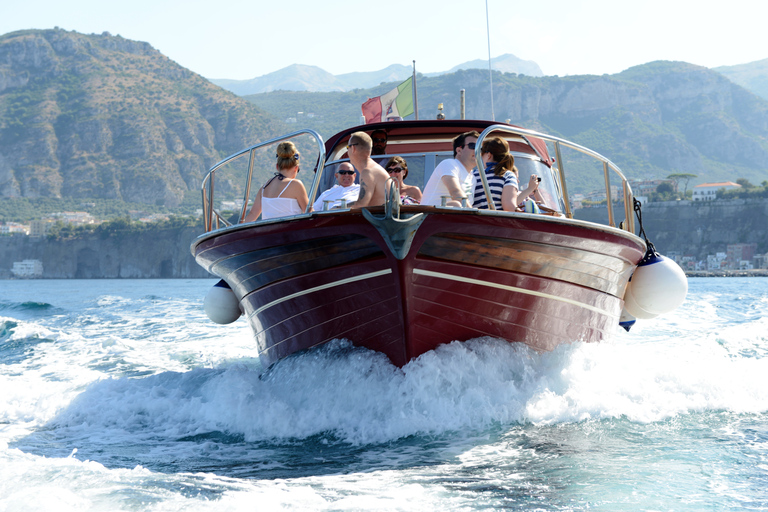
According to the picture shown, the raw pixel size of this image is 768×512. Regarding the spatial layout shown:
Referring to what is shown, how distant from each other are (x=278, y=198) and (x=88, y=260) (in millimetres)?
110323

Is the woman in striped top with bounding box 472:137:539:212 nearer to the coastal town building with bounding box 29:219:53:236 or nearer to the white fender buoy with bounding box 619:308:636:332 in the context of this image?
the white fender buoy with bounding box 619:308:636:332

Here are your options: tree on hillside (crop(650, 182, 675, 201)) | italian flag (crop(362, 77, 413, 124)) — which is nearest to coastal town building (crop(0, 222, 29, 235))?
tree on hillside (crop(650, 182, 675, 201))

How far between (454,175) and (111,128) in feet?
395

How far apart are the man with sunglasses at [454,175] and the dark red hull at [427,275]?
39 cm

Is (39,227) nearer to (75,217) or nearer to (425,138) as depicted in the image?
(75,217)

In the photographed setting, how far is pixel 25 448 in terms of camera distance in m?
4.51

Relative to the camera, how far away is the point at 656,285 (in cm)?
597

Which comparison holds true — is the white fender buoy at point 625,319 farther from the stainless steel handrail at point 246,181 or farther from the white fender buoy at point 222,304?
the white fender buoy at point 222,304

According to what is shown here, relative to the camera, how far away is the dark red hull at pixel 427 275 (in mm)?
4312

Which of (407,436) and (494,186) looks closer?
(407,436)

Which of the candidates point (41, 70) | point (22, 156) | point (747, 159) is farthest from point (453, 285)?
point (747, 159)

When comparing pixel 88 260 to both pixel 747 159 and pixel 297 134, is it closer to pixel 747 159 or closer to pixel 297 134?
pixel 297 134

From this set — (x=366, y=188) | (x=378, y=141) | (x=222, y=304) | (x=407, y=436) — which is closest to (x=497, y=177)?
(x=366, y=188)

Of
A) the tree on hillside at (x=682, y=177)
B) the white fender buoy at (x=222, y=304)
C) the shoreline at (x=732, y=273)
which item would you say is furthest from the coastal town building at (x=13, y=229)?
the white fender buoy at (x=222, y=304)
